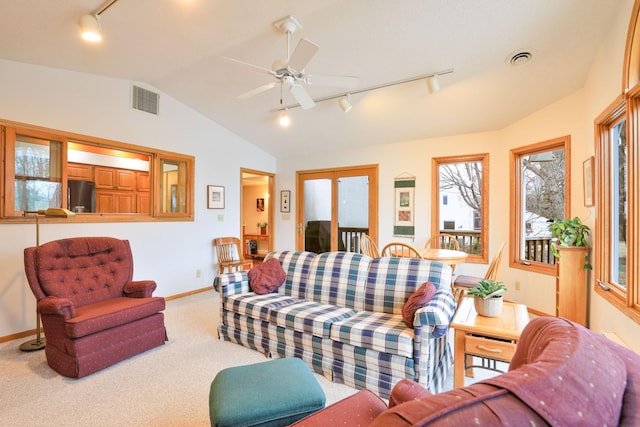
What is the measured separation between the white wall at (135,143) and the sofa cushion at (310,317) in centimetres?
266

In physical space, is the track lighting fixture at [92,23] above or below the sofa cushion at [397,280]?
above

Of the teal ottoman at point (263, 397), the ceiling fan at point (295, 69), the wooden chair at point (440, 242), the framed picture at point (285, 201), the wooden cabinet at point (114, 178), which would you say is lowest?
the teal ottoman at point (263, 397)

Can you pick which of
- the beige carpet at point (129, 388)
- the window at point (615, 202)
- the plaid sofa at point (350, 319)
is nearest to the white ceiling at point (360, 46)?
the window at point (615, 202)

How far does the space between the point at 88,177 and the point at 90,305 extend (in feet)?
9.90

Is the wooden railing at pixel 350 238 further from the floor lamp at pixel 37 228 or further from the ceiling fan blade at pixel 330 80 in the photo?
the floor lamp at pixel 37 228

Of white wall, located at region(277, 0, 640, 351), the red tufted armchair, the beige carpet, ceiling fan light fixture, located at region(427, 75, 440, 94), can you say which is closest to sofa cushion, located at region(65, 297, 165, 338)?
the red tufted armchair

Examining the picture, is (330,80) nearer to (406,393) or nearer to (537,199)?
(406,393)

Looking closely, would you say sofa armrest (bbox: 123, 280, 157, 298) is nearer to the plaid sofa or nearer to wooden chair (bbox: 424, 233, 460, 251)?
the plaid sofa

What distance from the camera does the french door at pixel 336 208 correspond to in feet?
18.5

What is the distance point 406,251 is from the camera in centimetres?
441

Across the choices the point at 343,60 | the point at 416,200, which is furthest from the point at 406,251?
the point at 343,60

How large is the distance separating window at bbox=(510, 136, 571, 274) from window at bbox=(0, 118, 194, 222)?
483cm

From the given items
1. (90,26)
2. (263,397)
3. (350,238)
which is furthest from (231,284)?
(350,238)

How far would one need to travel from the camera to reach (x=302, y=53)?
7.89 ft
